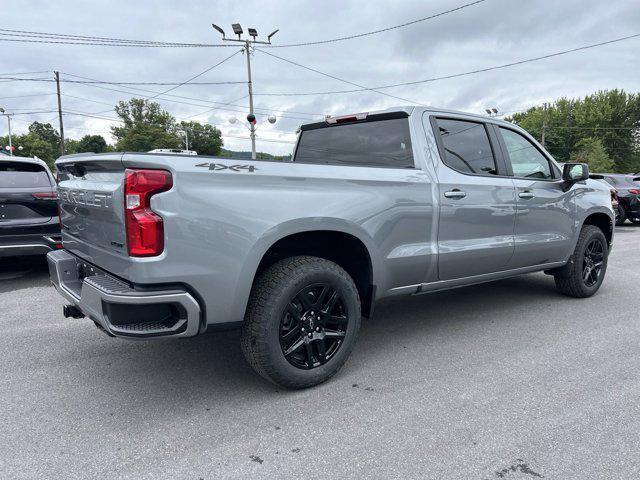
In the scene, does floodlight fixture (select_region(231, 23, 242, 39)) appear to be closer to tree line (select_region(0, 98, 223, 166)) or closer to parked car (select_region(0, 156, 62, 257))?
parked car (select_region(0, 156, 62, 257))

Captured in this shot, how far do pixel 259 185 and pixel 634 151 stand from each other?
68845mm

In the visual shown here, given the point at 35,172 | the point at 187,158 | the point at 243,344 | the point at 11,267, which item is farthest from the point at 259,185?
the point at 11,267

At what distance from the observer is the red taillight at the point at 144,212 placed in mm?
2316

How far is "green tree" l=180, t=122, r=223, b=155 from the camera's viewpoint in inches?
3519

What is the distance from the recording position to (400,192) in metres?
3.26

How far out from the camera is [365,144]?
3801 mm

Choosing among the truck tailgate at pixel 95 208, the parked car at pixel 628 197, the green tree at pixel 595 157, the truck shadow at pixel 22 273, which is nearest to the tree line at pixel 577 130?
the green tree at pixel 595 157

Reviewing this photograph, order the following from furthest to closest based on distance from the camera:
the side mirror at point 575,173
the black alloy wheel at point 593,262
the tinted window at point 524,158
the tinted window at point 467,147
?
the black alloy wheel at point 593,262
the side mirror at point 575,173
the tinted window at point 524,158
the tinted window at point 467,147

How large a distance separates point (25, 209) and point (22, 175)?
450mm

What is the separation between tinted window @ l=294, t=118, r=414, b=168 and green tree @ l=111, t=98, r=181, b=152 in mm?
80864

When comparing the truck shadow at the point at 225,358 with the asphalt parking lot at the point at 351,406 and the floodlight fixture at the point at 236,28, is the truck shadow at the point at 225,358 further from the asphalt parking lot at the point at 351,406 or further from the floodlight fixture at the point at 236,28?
the floodlight fixture at the point at 236,28

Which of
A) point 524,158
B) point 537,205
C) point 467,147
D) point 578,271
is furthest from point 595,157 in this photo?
point 467,147

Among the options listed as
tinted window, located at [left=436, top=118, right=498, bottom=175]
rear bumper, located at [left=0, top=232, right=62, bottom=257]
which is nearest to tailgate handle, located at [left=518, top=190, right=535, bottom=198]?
tinted window, located at [left=436, top=118, right=498, bottom=175]

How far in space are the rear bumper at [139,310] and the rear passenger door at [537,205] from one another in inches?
119
